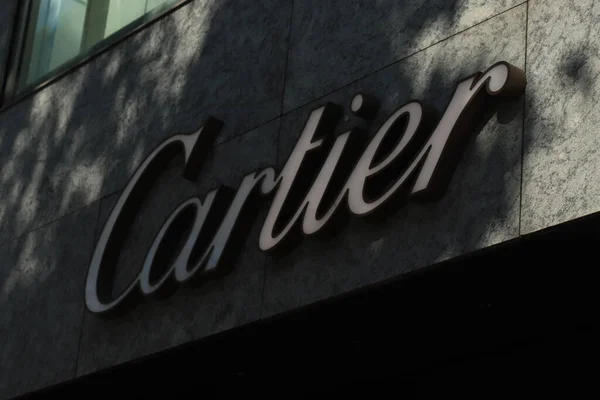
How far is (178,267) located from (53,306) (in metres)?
1.85

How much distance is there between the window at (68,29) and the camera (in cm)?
1083

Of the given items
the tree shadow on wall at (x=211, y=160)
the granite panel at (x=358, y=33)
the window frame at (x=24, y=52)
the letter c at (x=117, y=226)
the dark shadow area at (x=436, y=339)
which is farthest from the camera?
the window frame at (x=24, y=52)

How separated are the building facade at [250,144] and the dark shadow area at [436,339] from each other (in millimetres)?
125

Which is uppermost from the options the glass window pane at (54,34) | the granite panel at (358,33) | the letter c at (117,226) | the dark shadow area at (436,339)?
the granite panel at (358,33)

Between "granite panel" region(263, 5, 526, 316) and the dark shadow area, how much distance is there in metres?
0.10

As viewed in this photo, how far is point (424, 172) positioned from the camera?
285 inches

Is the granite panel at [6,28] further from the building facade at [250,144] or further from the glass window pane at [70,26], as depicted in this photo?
the glass window pane at [70,26]

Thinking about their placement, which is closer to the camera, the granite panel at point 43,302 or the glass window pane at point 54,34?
the granite panel at point 43,302

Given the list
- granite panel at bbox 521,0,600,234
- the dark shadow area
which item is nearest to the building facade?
granite panel at bbox 521,0,600,234

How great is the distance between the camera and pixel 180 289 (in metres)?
8.96

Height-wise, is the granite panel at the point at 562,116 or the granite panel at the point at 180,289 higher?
the granite panel at the point at 562,116

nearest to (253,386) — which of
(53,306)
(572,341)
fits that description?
(53,306)

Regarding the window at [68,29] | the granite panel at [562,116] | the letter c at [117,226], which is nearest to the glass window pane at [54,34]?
the window at [68,29]

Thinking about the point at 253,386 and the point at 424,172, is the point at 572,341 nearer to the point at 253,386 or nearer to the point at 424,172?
the point at 424,172
